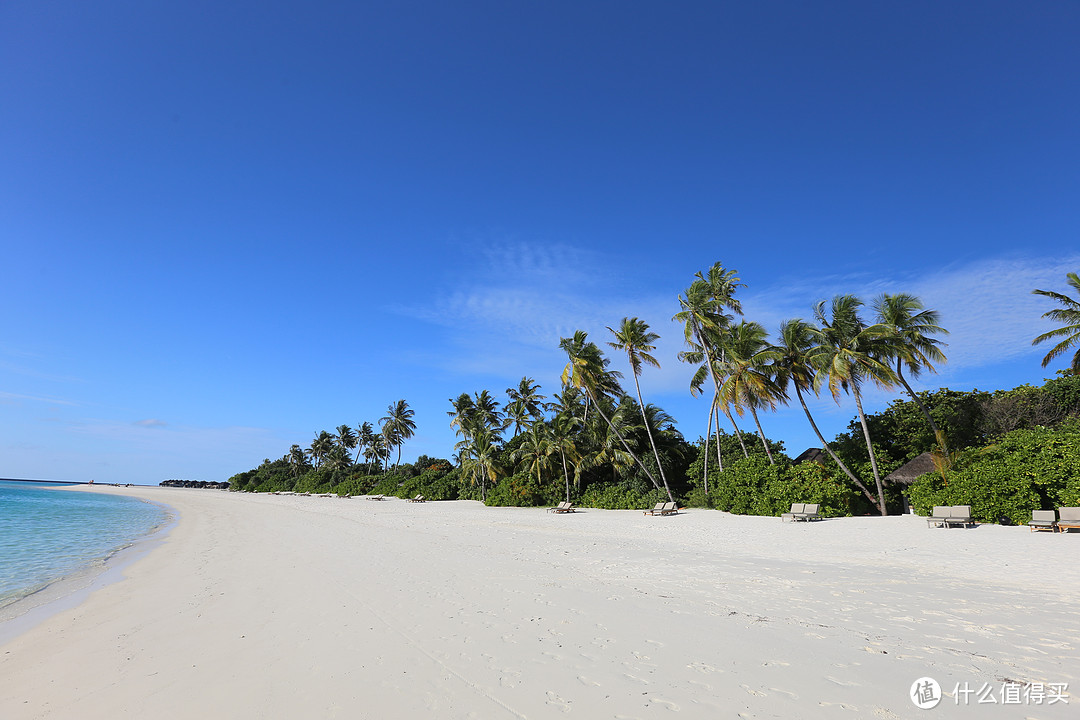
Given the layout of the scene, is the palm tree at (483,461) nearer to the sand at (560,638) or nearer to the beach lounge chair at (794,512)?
the beach lounge chair at (794,512)

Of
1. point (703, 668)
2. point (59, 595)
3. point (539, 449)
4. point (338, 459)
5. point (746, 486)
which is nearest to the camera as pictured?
point (703, 668)

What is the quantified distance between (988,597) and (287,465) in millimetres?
99045

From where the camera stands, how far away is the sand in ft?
13.9

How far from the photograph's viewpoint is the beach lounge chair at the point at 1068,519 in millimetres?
13492

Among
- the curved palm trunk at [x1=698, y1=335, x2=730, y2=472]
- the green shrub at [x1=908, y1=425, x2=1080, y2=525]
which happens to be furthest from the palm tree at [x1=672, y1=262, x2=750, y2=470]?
the green shrub at [x1=908, y1=425, x2=1080, y2=525]

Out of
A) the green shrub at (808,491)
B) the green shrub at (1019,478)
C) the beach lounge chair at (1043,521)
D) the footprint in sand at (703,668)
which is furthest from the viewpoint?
the green shrub at (808,491)

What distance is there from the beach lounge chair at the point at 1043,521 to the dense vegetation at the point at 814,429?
154 cm

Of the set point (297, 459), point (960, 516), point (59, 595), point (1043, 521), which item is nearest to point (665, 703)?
point (59, 595)

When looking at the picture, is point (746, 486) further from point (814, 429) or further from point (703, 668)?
point (703, 668)

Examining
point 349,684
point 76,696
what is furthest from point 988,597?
point 76,696

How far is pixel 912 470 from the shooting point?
71.2ft

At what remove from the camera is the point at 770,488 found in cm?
2212

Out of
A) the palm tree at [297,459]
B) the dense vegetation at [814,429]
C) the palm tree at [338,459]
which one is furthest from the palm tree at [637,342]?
the palm tree at [297,459]

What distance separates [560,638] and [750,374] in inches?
862
